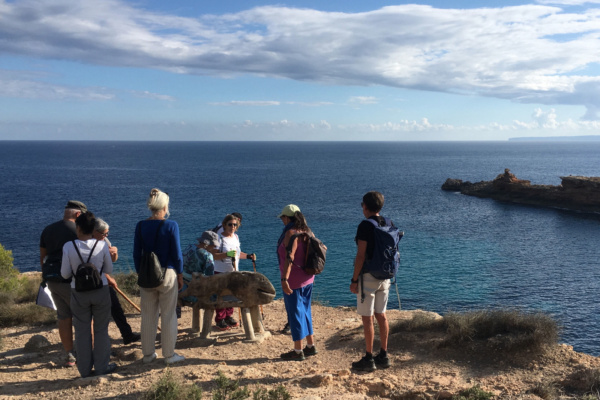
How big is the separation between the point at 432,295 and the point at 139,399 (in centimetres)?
2039

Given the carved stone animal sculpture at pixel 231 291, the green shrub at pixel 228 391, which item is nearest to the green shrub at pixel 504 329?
the carved stone animal sculpture at pixel 231 291

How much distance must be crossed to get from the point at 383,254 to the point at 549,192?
58.2 meters

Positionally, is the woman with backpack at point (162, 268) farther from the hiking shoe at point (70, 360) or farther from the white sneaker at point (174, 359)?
the hiking shoe at point (70, 360)

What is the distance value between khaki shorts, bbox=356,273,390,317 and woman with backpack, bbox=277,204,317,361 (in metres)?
0.64

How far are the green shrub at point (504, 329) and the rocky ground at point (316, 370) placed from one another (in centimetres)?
14

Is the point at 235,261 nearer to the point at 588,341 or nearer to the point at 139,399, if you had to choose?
the point at 139,399

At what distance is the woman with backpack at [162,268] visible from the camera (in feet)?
16.8

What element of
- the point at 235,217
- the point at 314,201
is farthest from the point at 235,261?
the point at 314,201

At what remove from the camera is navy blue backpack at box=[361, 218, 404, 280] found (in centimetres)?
515

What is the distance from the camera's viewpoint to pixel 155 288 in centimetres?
527

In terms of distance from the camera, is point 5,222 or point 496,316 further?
point 5,222

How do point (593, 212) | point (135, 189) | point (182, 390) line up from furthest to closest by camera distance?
point (135, 189)
point (593, 212)
point (182, 390)

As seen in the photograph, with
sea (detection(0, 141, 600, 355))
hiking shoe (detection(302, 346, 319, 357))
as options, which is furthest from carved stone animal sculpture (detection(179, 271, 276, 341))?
sea (detection(0, 141, 600, 355))

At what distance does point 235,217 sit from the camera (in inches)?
282
